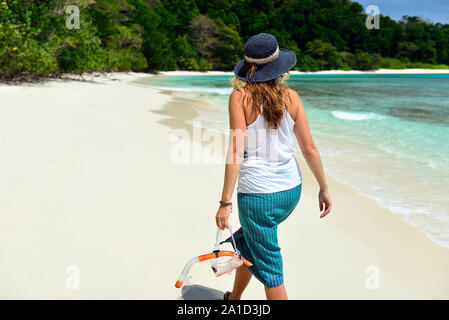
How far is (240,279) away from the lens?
90.3 inches

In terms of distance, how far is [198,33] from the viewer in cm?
7388

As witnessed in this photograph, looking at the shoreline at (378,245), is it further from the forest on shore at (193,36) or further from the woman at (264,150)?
the forest on shore at (193,36)

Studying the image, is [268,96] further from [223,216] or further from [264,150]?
[223,216]

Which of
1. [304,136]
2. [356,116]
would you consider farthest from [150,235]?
[356,116]

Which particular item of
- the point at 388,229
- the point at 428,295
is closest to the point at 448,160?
the point at 388,229

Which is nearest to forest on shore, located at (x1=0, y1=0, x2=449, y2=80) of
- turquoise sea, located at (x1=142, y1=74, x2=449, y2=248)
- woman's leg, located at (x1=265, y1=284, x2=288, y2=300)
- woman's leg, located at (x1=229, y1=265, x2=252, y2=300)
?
turquoise sea, located at (x1=142, y1=74, x2=449, y2=248)

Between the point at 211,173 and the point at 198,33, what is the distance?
73.1 metres

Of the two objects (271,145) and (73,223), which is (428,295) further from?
(73,223)

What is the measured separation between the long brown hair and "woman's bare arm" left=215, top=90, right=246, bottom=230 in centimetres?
7

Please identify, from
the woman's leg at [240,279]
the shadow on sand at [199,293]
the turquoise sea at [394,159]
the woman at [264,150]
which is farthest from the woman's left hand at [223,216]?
the turquoise sea at [394,159]

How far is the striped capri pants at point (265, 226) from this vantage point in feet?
6.44

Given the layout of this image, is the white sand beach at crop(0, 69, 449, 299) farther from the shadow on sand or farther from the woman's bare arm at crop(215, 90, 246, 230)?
the woman's bare arm at crop(215, 90, 246, 230)

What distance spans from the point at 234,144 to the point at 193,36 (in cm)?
7651

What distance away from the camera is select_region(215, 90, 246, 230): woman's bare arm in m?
1.87
